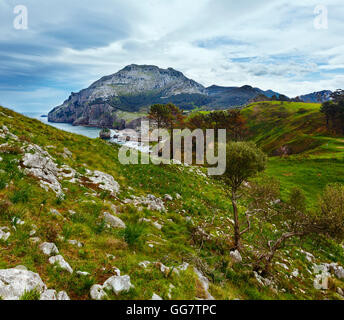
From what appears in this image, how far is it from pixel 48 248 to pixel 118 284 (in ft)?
8.93

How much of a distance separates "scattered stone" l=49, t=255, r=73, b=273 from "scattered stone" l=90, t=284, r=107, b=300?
102 centimetres

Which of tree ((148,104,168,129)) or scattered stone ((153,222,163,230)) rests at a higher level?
tree ((148,104,168,129))

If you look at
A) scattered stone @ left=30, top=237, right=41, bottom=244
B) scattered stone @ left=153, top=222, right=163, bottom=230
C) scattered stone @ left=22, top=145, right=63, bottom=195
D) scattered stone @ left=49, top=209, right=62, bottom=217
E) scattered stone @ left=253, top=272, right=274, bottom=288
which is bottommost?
scattered stone @ left=253, top=272, right=274, bottom=288

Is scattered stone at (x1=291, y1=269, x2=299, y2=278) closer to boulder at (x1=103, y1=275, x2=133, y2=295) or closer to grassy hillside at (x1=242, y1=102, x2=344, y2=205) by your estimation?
boulder at (x1=103, y1=275, x2=133, y2=295)

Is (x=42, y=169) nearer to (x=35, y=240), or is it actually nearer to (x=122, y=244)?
(x=35, y=240)

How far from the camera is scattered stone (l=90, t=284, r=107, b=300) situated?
5.33 metres

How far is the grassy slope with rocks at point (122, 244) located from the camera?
20.1 ft

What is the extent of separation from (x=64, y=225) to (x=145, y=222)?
536cm

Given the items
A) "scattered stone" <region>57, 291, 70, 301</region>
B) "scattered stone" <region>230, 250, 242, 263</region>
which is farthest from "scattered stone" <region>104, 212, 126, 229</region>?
"scattered stone" <region>230, 250, 242, 263</region>
